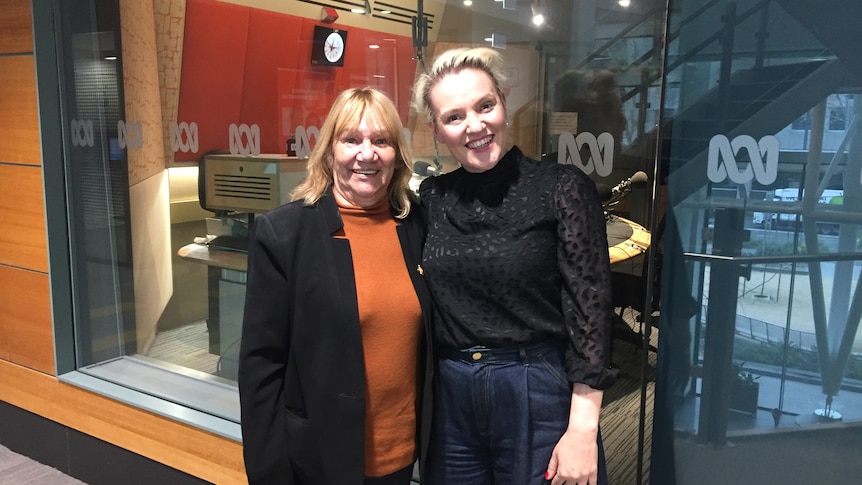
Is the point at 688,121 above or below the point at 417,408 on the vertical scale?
above

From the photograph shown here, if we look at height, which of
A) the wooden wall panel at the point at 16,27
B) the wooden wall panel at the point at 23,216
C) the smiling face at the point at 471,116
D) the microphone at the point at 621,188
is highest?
the wooden wall panel at the point at 16,27

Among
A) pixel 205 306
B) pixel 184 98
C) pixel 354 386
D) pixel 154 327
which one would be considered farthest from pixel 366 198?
pixel 154 327

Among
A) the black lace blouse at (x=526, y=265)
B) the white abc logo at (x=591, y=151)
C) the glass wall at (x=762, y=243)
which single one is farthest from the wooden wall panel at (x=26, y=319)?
the glass wall at (x=762, y=243)

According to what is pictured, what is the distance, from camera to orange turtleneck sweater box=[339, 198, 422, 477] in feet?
4.96

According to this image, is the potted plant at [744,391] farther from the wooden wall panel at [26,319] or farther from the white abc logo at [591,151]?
the wooden wall panel at [26,319]

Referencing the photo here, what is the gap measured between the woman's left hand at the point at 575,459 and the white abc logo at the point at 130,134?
244cm

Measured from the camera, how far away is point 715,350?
1767mm

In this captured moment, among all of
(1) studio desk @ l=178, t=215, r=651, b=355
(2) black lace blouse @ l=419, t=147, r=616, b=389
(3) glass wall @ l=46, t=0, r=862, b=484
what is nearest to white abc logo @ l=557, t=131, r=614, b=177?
(3) glass wall @ l=46, t=0, r=862, b=484

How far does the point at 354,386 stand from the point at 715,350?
3.30 feet

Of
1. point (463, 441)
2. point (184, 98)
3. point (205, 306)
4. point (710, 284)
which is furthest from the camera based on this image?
point (205, 306)

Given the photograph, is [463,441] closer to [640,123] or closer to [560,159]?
[560,159]

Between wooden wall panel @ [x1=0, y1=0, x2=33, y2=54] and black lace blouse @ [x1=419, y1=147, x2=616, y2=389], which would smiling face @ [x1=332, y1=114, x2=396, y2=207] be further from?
wooden wall panel @ [x1=0, y1=0, x2=33, y2=54]

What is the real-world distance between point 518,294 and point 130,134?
7.63 feet

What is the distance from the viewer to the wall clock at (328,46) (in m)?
2.48
